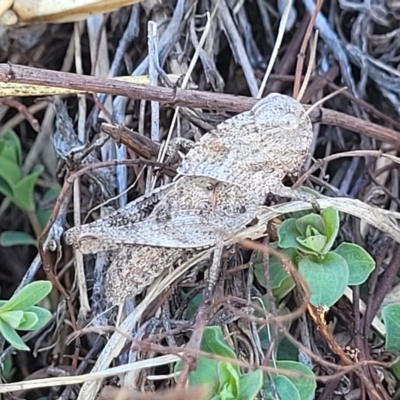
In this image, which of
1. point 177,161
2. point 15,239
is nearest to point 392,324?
point 177,161

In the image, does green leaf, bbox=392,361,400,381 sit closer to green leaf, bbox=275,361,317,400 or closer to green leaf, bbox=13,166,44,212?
green leaf, bbox=275,361,317,400

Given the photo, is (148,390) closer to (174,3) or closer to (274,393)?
(274,393)

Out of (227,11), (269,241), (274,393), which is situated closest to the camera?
(274,393)

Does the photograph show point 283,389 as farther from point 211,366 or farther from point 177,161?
point 177,161

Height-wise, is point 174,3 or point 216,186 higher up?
point 174,3

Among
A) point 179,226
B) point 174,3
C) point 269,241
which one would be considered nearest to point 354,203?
point 269,241

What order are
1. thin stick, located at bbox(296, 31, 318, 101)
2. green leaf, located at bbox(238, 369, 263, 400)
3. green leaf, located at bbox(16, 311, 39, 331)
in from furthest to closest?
1. thin stick, located at bbox(296, 31, 318, 101)
2. green leaf, located at bbox(16, 311, 39, 331)
3. green leaf, located at bbox(238, 369, 263, 400)

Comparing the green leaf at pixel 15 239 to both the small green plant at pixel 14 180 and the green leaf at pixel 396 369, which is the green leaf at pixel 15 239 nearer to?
the small green plant at pixel 14 180

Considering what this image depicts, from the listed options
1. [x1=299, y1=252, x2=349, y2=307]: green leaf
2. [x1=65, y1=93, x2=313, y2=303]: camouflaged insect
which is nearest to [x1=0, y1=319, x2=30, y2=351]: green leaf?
[x1=65, y1=93, x2=313, y2=303]: camouflaged insect
